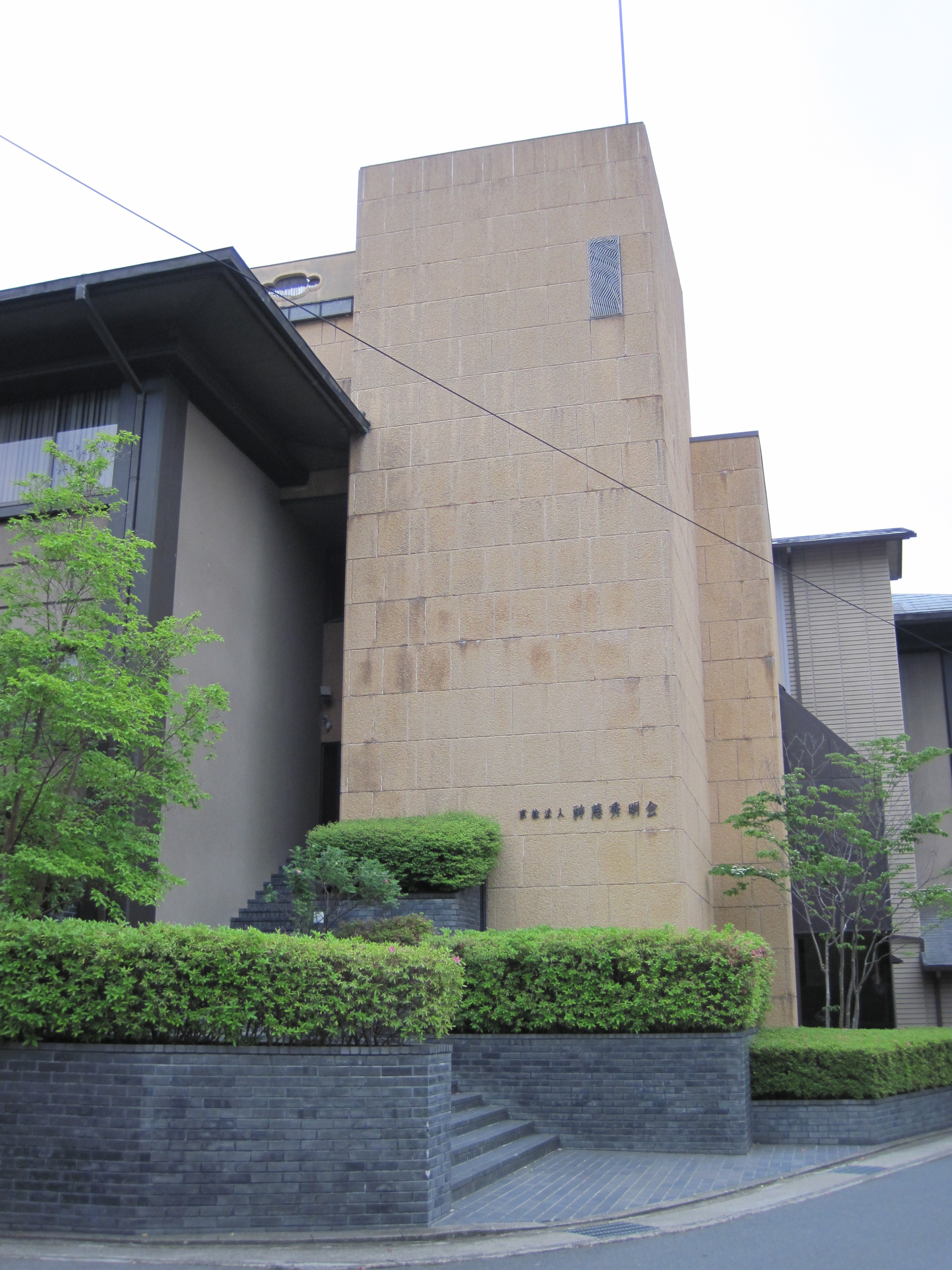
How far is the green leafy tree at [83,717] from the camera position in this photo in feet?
30.1

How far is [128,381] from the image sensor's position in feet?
43.3

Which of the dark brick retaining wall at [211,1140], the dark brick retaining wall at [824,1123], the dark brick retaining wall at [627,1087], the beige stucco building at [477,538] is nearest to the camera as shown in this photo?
the dark brick retaining wall at [211,1140]

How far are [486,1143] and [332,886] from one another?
3.88m

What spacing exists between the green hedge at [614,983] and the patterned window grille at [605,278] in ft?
27.8

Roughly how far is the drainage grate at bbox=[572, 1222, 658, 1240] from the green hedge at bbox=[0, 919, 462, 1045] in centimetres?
169

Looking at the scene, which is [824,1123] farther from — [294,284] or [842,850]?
[294,284]

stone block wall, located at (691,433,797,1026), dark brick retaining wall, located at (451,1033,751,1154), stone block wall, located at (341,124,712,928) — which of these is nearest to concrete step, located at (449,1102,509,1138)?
dark brick retaining wall, located at (451,1033,751,1154)

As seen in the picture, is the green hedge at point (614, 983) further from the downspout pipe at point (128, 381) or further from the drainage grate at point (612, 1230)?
the downspout pipe at point (128, 381)

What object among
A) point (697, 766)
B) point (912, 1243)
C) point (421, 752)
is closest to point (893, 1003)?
point (697, 766)

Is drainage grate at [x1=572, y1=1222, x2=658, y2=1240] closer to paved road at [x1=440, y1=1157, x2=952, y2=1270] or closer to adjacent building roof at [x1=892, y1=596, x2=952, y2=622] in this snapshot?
paved road at [x1=440, y1=1157, x2=952, y2=1270]

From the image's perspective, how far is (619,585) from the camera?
1430cm

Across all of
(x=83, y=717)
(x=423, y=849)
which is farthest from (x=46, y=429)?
(x=423, y=849)

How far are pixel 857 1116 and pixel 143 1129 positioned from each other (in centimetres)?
670

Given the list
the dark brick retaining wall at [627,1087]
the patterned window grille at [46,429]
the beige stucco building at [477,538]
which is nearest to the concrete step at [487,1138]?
the dark brick retaining wall at [627,1087]
